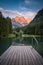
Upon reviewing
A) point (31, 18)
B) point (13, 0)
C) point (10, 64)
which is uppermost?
point (13, 0)

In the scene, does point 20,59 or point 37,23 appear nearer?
point 20,59

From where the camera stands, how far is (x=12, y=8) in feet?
22.4

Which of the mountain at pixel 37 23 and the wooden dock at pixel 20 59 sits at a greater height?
the mountain at pixel 37 23

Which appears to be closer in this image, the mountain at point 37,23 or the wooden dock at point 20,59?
the wooden dock at point 20,59

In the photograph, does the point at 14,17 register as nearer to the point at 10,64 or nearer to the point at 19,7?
the point at 19,7

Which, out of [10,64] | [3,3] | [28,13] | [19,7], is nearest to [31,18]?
[28,13]

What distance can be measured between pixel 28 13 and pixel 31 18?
1.00 feet

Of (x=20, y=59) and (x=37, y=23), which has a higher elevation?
(x=37, y=23)

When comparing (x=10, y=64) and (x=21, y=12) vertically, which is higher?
(x=21, y=12)

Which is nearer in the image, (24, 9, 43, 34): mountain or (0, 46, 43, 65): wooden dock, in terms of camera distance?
(0, 46, 43, 65): wooden dock

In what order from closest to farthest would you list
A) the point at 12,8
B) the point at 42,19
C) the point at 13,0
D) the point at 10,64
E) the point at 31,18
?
1. the point at 10,64
2. the point at 13,0
3. the point at 12,8
4. the point at 31,18
5. the point at 42,19

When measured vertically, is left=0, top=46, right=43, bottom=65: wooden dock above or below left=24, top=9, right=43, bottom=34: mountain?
below

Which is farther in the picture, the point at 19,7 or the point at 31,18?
the point at 31,18

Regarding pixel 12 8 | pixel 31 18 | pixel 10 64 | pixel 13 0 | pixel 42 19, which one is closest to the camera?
pixel 10 64
